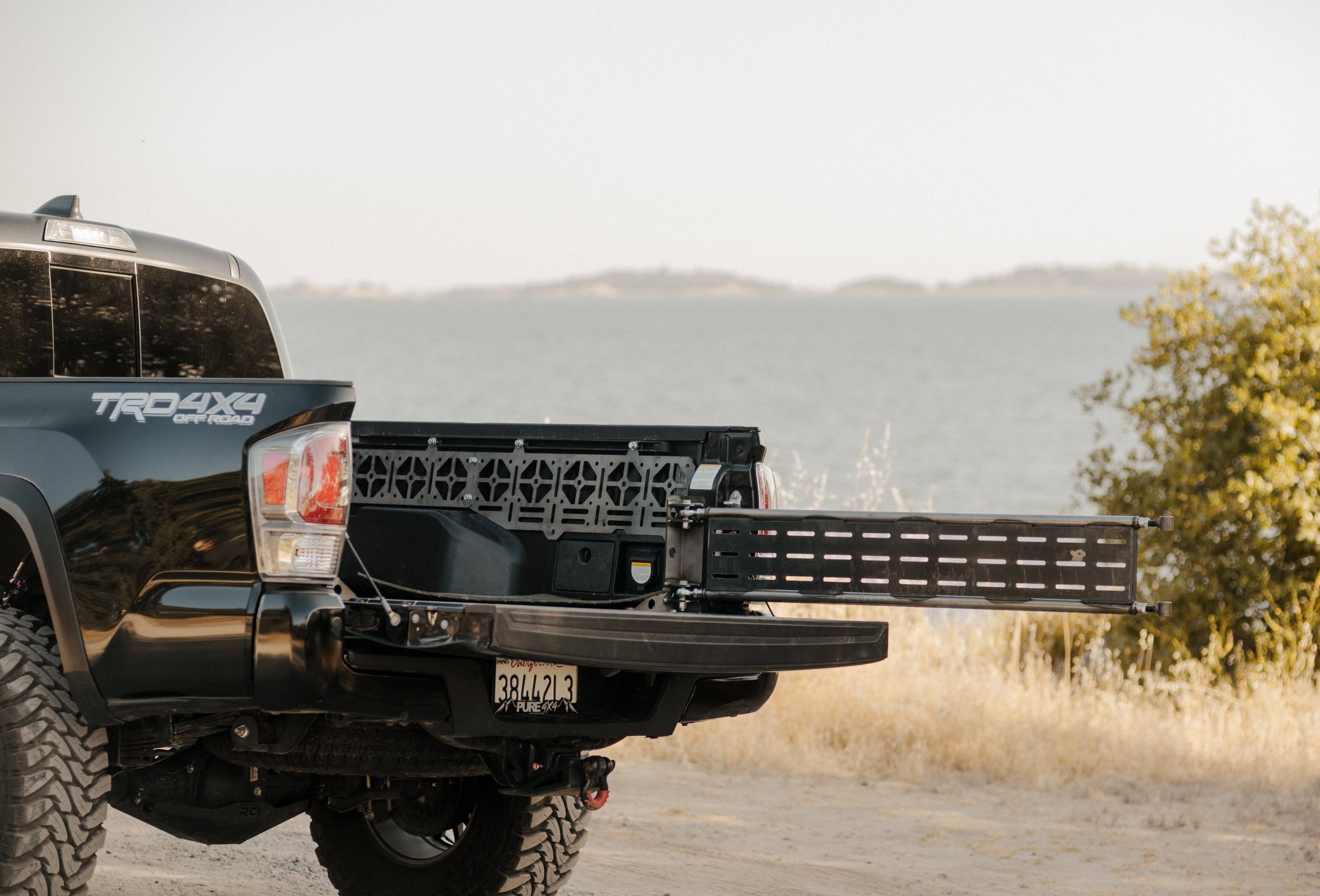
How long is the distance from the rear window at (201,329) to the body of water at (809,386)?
524 cm

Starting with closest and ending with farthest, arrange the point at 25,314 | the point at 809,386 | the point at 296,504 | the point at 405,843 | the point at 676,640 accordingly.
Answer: the point at 296,504 → the point at 676,640 → the point at 25,314 → the point at 405,843 → the point at 809,386

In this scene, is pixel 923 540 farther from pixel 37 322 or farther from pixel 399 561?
pixel 37 322

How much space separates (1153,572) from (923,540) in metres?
6.89

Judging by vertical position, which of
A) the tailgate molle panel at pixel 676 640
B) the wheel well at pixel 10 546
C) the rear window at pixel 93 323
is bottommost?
the tailgate molle panel at pixel 676 640

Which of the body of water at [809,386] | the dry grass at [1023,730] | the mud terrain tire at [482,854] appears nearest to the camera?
the mud terrain tire at [482,854]

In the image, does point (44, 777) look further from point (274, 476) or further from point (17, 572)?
point (274, 476)

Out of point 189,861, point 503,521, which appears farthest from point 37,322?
point 189,861

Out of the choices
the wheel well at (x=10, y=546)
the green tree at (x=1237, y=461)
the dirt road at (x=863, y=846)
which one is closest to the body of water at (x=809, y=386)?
the green tree at (x=1237, y=461)

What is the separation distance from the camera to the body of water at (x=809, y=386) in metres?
34.4

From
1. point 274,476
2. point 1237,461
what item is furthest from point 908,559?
point 1237,461

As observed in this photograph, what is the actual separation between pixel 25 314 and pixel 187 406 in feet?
4.34

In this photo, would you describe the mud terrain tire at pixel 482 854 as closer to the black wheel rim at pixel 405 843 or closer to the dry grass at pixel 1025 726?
the black wheel rim at pixel 405 843

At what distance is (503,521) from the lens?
15.1 feet

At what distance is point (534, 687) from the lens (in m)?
3.86
